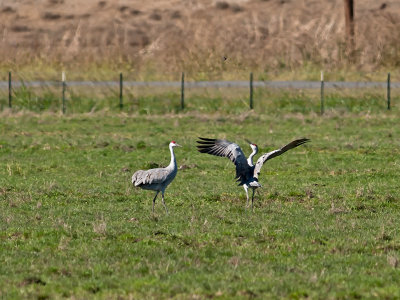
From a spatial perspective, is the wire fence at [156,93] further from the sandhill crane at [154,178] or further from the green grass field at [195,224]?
the sandhill crane at [154,178]

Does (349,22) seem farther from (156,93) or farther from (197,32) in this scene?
(156,93)

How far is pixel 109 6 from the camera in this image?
8056cm

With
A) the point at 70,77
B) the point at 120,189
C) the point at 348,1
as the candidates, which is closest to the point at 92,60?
the point at 70,77

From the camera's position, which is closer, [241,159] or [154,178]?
[154,178]

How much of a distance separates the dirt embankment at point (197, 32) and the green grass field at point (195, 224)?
25665 mm

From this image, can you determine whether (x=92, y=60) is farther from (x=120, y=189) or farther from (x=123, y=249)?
(x=123, y=249)

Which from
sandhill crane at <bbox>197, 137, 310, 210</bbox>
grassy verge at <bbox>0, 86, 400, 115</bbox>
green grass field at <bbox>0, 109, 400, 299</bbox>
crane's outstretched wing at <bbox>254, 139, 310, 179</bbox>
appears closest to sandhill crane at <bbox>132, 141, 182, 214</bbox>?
green grass field at <bbox>0, 109, 400, 299</bbox>

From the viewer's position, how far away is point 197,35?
6353 centimetres

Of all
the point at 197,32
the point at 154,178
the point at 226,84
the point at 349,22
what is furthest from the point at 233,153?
the point at 197,32

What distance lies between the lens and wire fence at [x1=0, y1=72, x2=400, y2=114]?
140 feet

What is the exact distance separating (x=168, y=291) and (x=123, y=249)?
241 cm

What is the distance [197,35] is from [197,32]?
51 centimetres

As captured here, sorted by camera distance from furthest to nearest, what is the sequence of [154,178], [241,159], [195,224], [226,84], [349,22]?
[349,22], [226,84], [241,159], [154,178], [195,224]

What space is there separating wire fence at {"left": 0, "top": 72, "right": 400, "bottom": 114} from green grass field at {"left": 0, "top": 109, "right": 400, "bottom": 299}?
11.8 metres
